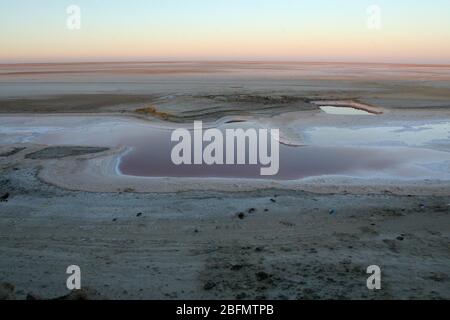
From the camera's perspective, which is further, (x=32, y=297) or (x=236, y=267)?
(x=236, y=267)

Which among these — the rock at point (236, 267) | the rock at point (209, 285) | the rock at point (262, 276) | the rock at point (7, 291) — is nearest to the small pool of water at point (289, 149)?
the rock at point (236, 267)

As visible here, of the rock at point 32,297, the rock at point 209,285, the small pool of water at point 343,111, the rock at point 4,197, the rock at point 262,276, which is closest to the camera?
the rock at point 32,297

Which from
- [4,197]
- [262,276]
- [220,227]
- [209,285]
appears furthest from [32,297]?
[4,197]

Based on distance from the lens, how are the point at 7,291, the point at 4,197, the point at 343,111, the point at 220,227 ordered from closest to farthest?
the point at 7,291
the point at 220,227
the point at 4,197
the point at 343,111

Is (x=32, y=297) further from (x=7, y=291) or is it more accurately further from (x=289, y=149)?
(x=289, y=149)

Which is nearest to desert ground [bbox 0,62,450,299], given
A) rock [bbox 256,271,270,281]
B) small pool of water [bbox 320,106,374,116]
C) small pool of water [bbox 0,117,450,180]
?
rock [bbox 256,271,270,281]

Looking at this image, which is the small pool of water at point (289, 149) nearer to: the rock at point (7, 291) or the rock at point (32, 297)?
the rock at point (7, 291)
